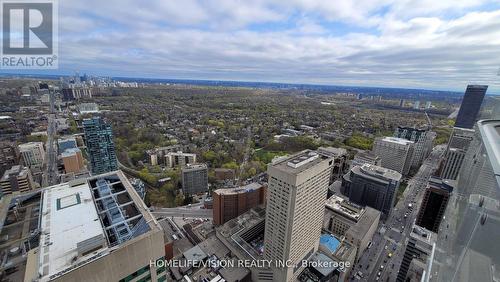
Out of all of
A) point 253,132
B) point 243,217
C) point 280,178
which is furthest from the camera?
point 253,132

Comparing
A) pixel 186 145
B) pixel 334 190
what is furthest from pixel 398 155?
pixel 186 145

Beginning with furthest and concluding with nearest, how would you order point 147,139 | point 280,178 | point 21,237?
point 147,139 < point 280,178 < point 21,237

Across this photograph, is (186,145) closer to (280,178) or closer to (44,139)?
(44,139)

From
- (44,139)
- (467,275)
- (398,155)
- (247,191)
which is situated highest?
(467,275)

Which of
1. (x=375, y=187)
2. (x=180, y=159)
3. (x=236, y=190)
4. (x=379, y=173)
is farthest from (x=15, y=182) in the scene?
(x=379, y=173)

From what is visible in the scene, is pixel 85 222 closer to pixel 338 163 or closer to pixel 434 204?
pixel 434 204
